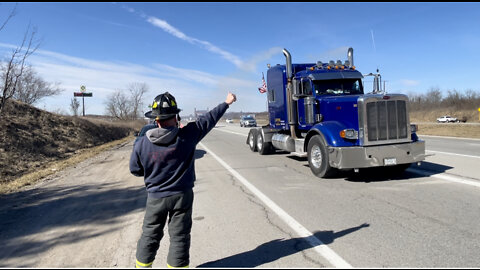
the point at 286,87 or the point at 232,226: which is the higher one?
the point at 286,87

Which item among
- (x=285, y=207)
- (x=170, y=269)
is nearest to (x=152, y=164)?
(x=170, y=269)

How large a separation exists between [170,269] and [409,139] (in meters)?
7.03

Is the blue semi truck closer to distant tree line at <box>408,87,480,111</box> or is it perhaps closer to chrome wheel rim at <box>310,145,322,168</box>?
chrome wheel rim at <box>310,145,322,168</box>

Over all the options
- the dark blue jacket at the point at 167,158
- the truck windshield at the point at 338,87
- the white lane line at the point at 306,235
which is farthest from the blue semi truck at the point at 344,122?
the dark blue jacket at the point at 167,158

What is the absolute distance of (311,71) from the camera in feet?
32.2

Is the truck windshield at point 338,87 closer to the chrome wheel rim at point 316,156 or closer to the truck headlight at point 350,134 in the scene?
the chrome wheel rim at point 316,156

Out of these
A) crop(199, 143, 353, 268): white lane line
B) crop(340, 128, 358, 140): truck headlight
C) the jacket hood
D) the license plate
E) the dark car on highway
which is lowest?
crop(199, 143, 353, 268): white lane line

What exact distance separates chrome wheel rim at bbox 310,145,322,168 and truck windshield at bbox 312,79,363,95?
72.6 inches

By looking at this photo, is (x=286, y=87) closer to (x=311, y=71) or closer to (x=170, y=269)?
(x=311, y=71)

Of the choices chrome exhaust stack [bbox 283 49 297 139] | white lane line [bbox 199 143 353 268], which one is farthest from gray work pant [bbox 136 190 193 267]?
chrome exhaust stack [bbox 283 49 297 139]

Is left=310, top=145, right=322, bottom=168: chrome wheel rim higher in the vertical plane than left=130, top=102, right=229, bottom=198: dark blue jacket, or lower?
lower

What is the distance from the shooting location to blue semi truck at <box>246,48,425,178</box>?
748 cm

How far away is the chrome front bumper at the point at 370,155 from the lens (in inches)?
288

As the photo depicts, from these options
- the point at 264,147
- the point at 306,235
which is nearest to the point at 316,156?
the point at 306,235
